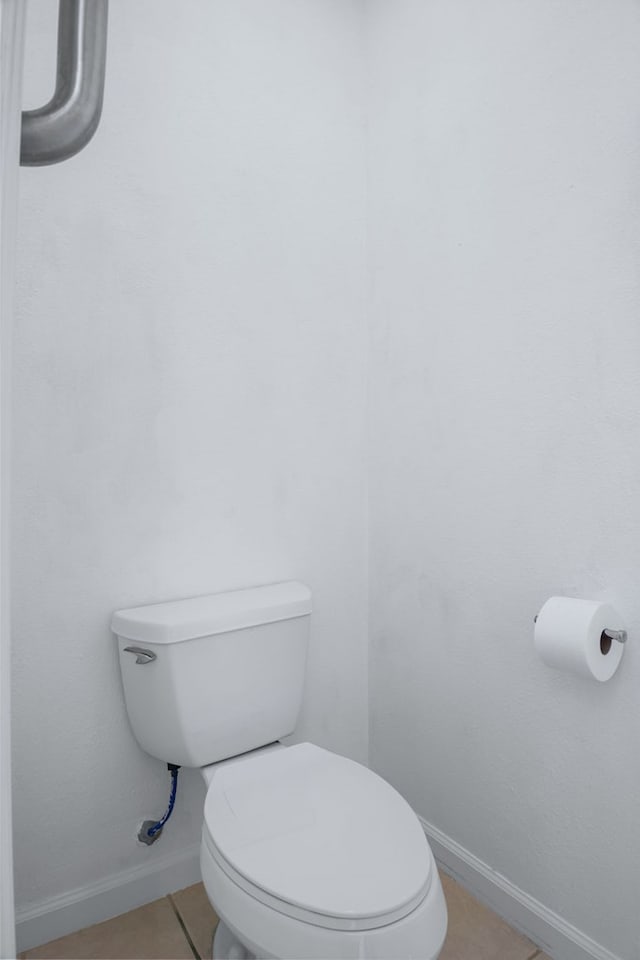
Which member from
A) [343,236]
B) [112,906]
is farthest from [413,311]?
[112,906]

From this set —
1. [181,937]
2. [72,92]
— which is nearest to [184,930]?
[181,937]

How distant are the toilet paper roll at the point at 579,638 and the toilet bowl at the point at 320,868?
15.1 inches

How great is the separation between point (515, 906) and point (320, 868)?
0.66 meters

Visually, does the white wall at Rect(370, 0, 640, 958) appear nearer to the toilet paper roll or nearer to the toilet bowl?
the toilet paper roll

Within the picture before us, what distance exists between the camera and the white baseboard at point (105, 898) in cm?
128

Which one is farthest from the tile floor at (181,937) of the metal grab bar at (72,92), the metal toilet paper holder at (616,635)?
the metal grab bar at (72,92)

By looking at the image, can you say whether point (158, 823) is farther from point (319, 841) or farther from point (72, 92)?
point (72, 92)

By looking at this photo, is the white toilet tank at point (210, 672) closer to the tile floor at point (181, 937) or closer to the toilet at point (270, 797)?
the toilet at point (270, 797)

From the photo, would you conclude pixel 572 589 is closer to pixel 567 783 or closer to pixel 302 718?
pixel 567 783

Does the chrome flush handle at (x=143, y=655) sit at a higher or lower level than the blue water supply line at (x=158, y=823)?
higher

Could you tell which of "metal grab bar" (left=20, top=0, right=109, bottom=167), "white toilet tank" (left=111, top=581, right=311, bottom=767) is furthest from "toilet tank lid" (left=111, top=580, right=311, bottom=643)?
"metal grab bar" (left=20, top=0, right=109, bottom=167)

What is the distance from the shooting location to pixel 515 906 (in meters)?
1.33

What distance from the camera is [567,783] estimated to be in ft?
4.00

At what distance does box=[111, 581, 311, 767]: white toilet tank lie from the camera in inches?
49.7
